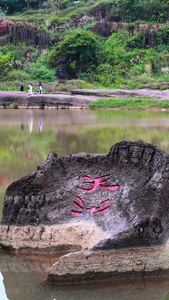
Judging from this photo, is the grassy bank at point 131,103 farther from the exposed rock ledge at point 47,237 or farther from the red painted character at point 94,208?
the exposed rock ledge at point 47,237

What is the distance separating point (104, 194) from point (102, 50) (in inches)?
1029

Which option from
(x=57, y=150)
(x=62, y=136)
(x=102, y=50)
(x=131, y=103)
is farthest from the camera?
(x=102, y=50)

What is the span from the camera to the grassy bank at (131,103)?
21219mm

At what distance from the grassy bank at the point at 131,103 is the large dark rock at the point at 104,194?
Result: 16.5m

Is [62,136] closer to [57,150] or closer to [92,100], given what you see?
[57,150]

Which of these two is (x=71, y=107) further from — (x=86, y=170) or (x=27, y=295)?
(x=27, y=295)

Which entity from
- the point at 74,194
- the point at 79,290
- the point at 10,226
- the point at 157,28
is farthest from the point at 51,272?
the point at 157,28

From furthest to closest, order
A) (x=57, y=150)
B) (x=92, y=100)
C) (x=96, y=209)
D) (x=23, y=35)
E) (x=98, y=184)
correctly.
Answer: (x=23, y=35), (x=92, y=100), (x=57, y=150), (x=98, y=184), (x=96, y=209)

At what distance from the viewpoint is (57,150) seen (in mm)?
10094

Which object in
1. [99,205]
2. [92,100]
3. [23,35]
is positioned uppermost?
[23,35]

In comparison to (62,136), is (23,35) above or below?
above

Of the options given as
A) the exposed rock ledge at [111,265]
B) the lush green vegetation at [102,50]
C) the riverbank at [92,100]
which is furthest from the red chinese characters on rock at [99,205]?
the lush green vegetation at [102,50]

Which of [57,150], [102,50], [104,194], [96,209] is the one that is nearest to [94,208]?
[96,209]

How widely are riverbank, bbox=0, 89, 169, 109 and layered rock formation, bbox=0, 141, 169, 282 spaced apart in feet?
54.7
